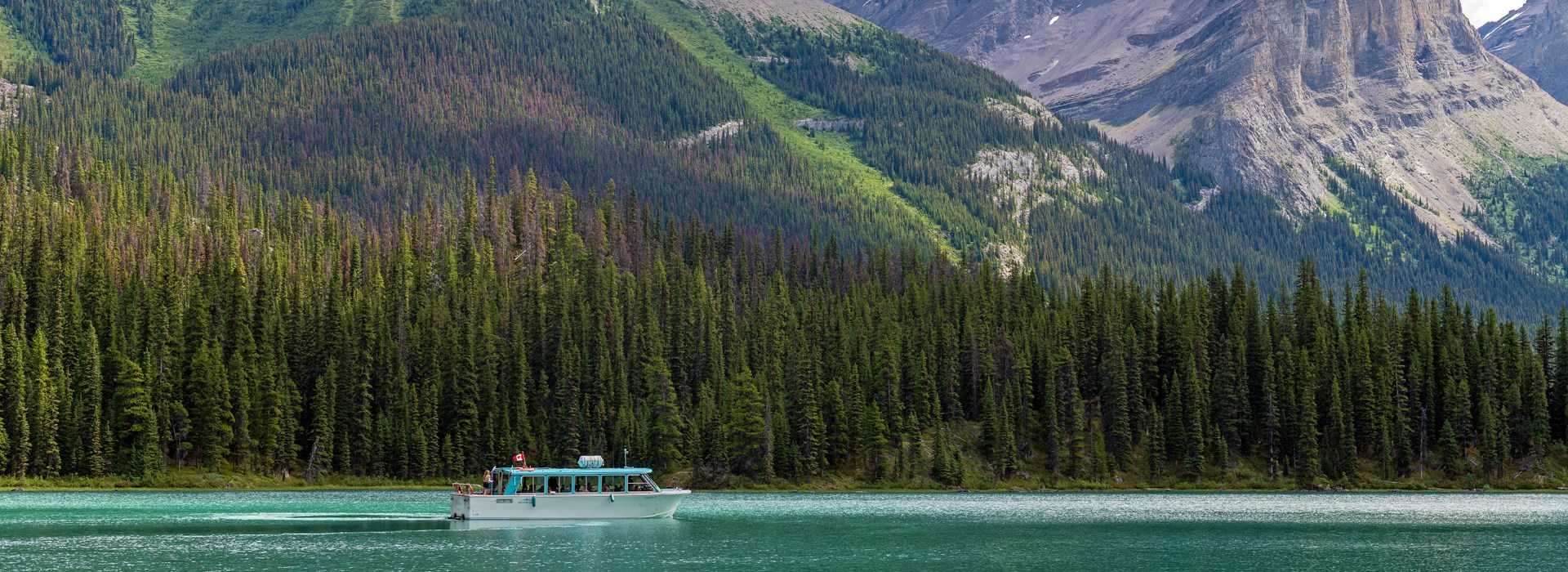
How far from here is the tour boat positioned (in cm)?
11850

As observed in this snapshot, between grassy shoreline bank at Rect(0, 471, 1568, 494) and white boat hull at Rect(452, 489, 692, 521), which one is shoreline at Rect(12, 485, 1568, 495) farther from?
white boat hull at Rect(452, 489, 692, 521)

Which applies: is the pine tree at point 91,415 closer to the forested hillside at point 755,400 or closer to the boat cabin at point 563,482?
the forested hillside at point 755,400

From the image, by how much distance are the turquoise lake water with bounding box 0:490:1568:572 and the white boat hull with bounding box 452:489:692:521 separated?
2240mm

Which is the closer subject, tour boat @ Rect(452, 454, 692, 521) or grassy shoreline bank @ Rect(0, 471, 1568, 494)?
tour boat @ Rect(452, 454, 692, 521)

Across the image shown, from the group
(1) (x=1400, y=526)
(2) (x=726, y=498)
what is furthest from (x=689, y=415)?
(1) (x=1400, y=526)

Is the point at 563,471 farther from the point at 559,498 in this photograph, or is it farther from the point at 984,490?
the point at 984,490

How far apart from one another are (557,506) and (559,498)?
2.50 feet

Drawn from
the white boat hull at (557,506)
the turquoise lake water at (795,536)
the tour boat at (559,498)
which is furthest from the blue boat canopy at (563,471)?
the turquoise lake water at (795,536)

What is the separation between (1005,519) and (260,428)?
295 feet

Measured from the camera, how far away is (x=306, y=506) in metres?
137

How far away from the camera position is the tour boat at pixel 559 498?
389ft

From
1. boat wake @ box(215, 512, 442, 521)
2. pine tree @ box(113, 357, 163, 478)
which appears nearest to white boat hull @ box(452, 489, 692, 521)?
boat wake @ box(215, 512, 442, 521)

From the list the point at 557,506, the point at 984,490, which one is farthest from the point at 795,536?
the point at 984,490

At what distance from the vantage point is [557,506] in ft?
394
